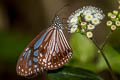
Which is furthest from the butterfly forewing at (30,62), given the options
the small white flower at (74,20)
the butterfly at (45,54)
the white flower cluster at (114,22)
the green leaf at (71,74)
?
the white flower cluster at (114,22)

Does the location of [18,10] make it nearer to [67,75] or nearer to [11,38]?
[11,38]

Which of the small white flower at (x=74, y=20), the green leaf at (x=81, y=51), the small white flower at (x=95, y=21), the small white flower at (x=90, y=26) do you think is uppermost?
the small white flower at (x=74, y=20)

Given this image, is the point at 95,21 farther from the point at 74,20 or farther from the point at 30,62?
the point at 30,62

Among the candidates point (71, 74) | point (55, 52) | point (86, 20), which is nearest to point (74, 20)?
point (86, 20)

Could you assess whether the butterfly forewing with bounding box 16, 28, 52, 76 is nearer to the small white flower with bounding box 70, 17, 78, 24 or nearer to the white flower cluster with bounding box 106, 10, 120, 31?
the small white flower with bounding box 70, 17, 78, 24

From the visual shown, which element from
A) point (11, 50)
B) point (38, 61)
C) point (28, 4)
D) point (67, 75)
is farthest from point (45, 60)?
point (28, 4)

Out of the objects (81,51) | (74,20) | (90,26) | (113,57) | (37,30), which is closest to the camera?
(90,26)

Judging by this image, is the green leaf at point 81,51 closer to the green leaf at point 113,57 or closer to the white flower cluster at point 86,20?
the green leaf at point 113,57
